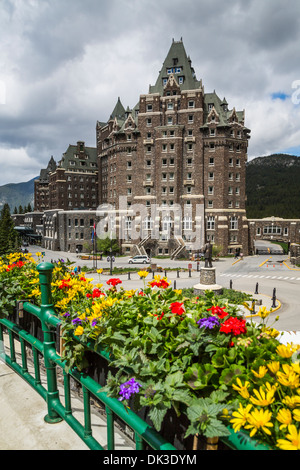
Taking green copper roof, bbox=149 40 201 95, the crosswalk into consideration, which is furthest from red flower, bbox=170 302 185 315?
green copper roof, bbox=149 40 201 95

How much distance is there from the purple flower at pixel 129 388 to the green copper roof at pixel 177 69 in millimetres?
59715

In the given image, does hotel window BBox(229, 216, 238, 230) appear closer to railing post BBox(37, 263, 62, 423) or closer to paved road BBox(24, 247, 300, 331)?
paved road BBox(24, 247, 300, 331)

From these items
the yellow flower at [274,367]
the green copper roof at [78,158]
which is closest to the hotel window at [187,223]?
the green copper roof at [78,158]

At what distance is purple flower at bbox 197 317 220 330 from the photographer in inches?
89.0

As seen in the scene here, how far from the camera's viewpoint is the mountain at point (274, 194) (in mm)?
132250

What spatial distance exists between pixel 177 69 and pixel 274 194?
4648 inches

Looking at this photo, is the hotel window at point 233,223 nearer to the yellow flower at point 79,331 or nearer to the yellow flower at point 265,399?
the yellow flower at point 79,331

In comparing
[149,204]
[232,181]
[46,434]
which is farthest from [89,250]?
[46,434]

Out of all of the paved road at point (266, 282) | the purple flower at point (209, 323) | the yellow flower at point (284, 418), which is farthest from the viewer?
the paved road at point (266, 282)

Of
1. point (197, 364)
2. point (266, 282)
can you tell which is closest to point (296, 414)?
point (197, 364)

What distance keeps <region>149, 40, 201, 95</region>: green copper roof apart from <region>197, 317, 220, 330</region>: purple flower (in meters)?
59.2

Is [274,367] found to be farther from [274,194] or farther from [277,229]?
[274,194]
